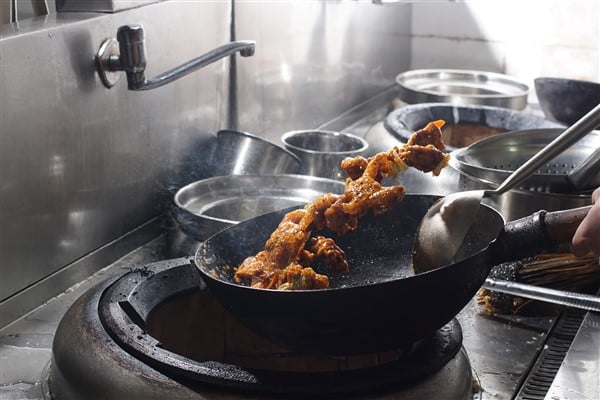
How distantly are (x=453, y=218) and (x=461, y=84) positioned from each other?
2.48m

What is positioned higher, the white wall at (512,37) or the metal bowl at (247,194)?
the white wall at (512,37)

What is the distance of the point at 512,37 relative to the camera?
386cm

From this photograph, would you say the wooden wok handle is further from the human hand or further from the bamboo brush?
the bamboo brush

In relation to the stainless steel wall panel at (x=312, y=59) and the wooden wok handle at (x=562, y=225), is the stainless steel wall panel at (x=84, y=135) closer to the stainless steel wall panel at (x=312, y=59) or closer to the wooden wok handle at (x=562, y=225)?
the stainless steel wall panel at (x=312, y=59)

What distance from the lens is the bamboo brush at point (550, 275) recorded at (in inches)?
75.6

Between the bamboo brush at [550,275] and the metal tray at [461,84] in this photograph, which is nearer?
the bamboo brush at [550,275]

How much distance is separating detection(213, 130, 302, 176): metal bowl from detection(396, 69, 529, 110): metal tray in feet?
3.54

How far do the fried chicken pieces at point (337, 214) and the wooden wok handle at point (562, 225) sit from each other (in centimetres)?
33

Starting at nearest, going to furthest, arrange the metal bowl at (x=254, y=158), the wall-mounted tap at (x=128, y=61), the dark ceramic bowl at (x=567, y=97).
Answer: the wall-mounted tap at (x=128, y=61) < the metal bowl at (x=254, y=158) < the dark ceramic bowl at (x=567, y=97)

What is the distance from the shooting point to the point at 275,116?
9.74 ft

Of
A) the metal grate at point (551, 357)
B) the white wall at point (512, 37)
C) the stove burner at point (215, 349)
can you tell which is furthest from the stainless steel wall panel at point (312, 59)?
the metal grate at point (551, 357)

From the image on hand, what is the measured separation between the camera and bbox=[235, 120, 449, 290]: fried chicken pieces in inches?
59.2

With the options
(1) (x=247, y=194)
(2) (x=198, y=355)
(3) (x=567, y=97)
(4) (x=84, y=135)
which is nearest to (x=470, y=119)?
(3) (x=567, y=97)

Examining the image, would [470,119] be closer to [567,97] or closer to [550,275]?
[567,97]
